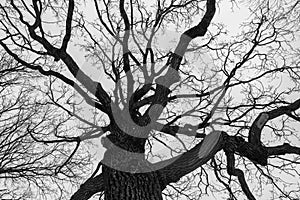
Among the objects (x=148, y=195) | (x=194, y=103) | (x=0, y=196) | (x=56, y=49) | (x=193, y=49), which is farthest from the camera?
(x=0, y=196)

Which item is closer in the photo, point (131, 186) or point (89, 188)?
point (131, 186)

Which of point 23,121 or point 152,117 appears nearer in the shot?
point 152,117

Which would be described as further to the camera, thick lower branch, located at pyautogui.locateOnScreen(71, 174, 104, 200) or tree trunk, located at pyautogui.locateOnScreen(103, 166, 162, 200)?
thick lower branch, located at pyautogui.locateOnScreen(71, 174, 104, 200)

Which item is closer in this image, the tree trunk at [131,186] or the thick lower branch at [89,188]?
the tree trunk at [131,186]

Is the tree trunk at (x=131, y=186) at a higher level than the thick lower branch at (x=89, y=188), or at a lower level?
lower

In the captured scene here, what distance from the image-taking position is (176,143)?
628cm

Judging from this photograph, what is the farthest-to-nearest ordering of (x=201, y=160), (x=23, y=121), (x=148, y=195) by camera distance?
(x=23, y=121), (x=201, y=160), (x=148, y=195)

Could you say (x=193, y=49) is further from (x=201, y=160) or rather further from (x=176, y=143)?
(x=201, y=160)

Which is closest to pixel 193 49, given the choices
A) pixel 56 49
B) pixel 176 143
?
pixel 176 143

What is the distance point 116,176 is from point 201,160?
1.02 metres

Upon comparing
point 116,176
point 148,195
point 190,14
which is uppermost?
point 190,14

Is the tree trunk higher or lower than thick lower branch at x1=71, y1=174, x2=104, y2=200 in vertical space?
lower

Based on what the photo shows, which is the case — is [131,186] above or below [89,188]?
below

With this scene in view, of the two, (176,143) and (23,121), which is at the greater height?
(23,121)
